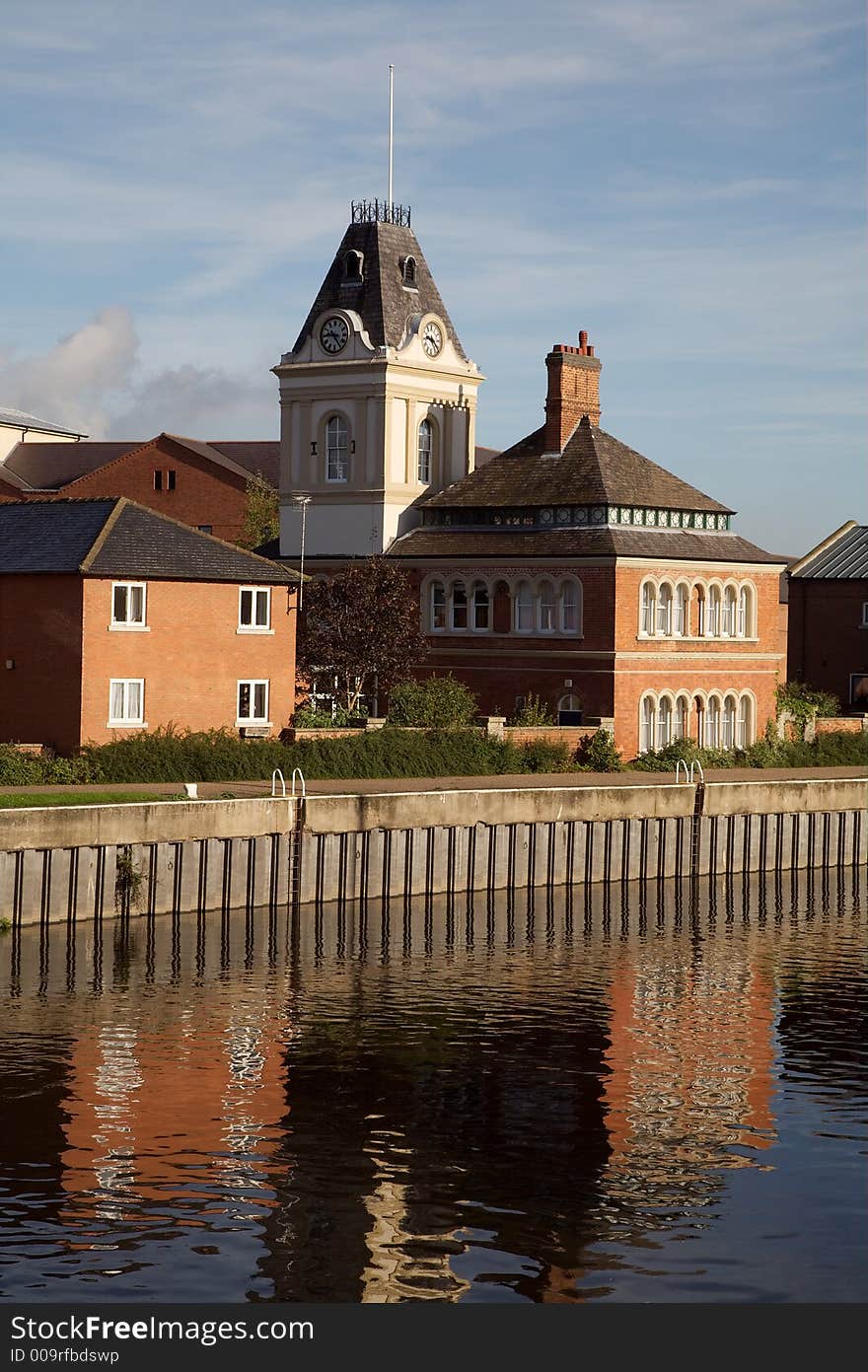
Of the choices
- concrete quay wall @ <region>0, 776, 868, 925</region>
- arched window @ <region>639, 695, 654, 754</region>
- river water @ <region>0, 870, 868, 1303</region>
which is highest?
arched window @ <region>639, 695, 654, 754</region>

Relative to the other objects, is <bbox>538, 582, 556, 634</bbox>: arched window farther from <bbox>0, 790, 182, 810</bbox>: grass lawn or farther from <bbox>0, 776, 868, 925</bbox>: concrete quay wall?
<bbox>0, 790, 182, 810</bbox>: grass lawn

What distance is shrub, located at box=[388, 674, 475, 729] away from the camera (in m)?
66.2

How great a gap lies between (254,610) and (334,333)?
19.4m

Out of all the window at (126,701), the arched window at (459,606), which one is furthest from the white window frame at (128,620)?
the arched window at (459,606)

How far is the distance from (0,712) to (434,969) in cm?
2106

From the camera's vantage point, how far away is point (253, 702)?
64.5m

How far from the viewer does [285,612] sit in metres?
65.8

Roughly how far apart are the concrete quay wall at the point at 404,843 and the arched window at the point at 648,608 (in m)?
10.6

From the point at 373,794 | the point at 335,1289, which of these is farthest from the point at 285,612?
the point at 335,1289

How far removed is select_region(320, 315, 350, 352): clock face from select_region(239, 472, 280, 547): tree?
23428mm

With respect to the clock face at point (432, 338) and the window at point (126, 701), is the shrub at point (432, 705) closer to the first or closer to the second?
the window at point (126, 701)

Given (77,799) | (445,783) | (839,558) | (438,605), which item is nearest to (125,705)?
(445,783)

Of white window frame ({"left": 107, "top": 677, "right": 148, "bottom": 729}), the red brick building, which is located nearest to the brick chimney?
the red brick building

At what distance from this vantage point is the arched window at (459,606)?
2995 inches
